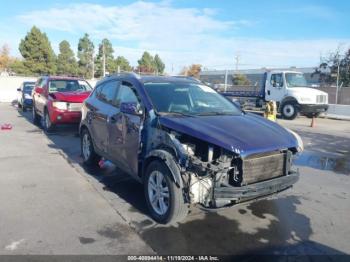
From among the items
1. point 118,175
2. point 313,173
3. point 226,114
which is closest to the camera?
point 226,114

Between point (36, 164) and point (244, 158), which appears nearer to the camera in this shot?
point (244, 158)

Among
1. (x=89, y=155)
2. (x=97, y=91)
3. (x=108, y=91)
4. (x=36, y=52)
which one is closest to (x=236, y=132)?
(x=108, y=91)

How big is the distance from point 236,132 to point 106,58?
195 ft

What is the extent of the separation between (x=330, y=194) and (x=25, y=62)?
159 ft

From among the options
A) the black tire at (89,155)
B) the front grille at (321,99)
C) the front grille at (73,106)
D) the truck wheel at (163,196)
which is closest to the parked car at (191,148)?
the truck wheel at (163,196)

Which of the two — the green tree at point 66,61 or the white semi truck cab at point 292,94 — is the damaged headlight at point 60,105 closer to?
the white semi truck cab at point 292,94

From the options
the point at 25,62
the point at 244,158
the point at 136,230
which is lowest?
the point at 136,230

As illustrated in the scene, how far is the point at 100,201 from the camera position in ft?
16.9

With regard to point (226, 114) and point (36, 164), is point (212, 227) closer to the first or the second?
point (226, 114)

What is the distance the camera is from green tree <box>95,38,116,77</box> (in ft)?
196

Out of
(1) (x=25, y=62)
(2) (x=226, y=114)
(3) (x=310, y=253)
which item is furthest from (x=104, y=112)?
(1) (x=25, y=62)

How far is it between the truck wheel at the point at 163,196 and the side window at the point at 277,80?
52.9ft

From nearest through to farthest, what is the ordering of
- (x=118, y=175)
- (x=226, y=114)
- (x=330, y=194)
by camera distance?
1. (x=226, y=114)
2. (x=330, y=194)
3. (x=118, y=175)

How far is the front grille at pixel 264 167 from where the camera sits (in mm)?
4004
